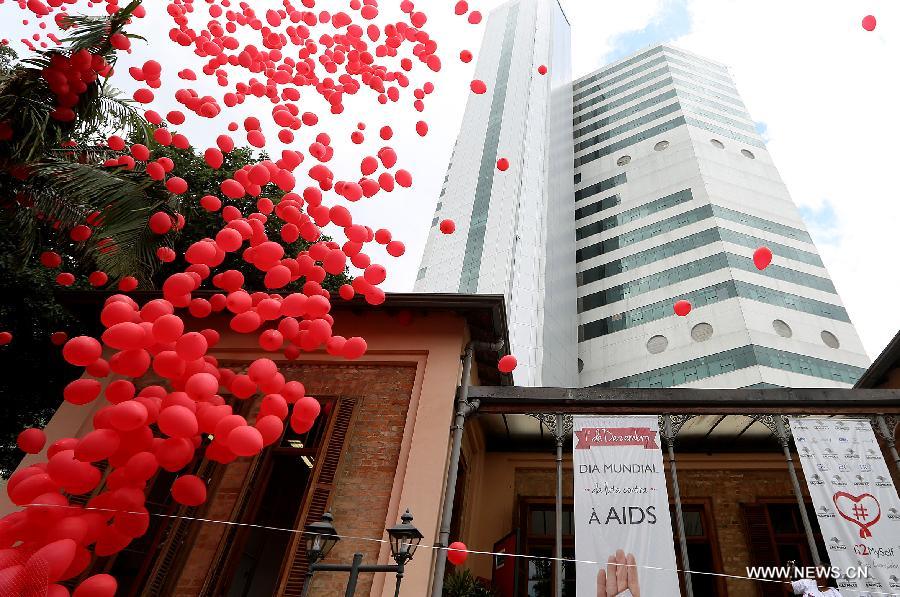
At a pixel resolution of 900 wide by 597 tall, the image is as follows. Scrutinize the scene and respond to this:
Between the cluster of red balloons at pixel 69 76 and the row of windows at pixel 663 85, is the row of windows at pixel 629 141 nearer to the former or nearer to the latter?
the row of windows at pixel 663 85

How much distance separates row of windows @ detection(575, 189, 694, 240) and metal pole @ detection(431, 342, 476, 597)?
30.3 meters

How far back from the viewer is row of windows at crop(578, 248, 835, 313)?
28.5 m

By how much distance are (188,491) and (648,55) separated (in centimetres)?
5426

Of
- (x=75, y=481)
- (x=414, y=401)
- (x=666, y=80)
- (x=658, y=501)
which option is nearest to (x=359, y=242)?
(x=414, y=401)

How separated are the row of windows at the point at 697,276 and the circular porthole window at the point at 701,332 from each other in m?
3.48

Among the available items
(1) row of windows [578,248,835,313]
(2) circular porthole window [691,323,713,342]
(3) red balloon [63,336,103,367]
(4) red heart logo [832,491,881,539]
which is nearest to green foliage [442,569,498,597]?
(4) red heart logo [832,491,881,539]

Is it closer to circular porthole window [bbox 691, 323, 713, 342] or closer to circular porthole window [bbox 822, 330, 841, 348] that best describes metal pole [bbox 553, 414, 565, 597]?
circular porthole window [bbox 691, 323, 713, 342]

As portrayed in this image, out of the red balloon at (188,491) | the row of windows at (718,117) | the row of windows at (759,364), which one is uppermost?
the row of windows at (718,117)

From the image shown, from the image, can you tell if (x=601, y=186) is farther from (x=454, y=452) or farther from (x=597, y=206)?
(x=454, y=452)

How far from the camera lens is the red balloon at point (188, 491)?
498 centimetres

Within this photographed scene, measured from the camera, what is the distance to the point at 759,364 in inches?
958

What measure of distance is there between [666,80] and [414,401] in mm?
44854

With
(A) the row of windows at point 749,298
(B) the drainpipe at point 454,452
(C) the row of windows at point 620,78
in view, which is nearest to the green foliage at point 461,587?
(B) the drainpipe at point 454,452

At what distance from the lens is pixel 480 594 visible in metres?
6.90
